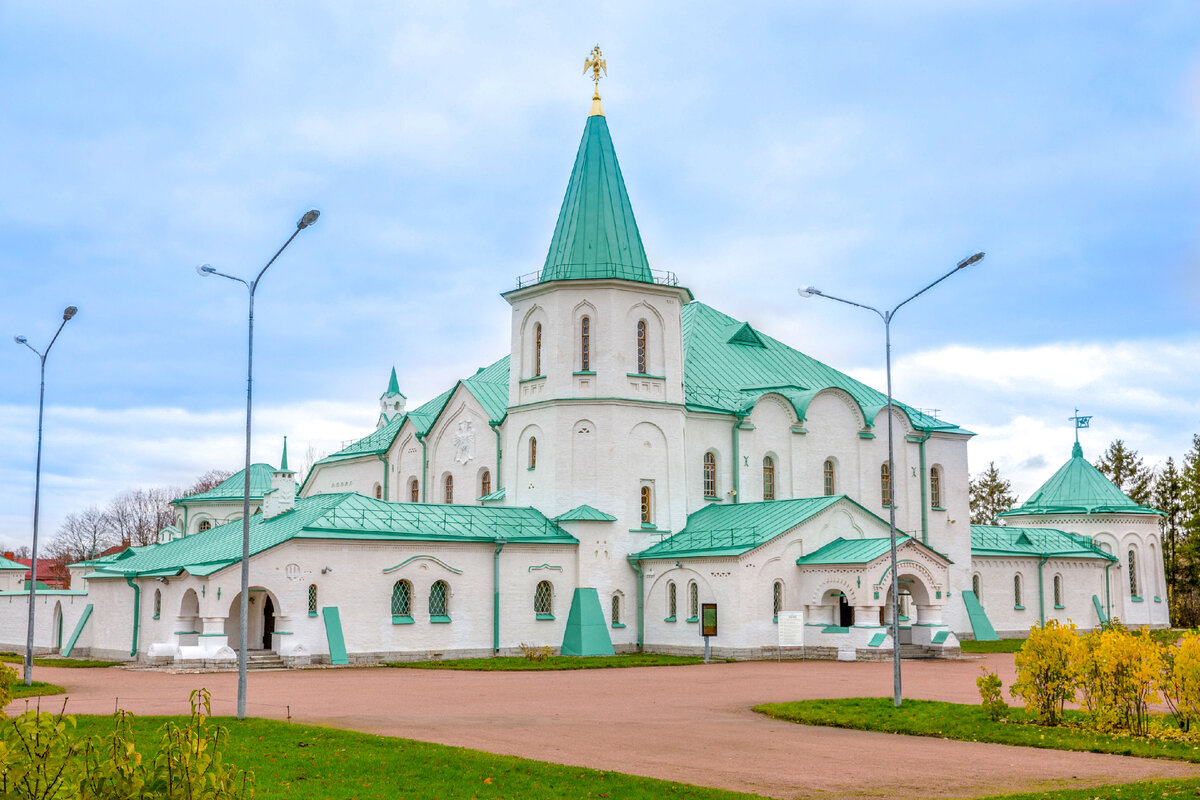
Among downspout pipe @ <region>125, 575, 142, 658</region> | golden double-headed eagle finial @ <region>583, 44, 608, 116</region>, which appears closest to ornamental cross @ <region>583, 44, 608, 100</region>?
golden double-headed eagle finial @ <region>583, 44, 608, 116</region>

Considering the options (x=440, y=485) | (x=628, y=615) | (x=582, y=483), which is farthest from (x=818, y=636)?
(x=440, y=485)

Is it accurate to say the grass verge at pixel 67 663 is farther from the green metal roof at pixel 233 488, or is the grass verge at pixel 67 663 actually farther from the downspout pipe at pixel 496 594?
the green metal roof at pixel 233 488

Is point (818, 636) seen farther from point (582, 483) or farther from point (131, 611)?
point (131, 611)

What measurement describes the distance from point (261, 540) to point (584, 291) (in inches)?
547

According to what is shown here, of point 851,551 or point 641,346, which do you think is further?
point 641,346

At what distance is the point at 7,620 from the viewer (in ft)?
152

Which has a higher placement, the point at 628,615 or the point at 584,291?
the point at 584,291

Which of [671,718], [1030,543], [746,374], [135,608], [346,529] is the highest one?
→ [746,374]

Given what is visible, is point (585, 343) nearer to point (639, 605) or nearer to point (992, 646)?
point (639, 605)

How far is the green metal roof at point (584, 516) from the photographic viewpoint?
38.8 meters

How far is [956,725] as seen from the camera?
1806 cm

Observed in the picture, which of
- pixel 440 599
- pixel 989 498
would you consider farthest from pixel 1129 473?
pixel 440 599

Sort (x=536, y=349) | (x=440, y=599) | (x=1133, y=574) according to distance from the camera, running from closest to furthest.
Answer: (x=440, y=599), (x=536, y=349), (x=1133, y=574)

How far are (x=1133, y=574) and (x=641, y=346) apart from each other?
31071 mm
